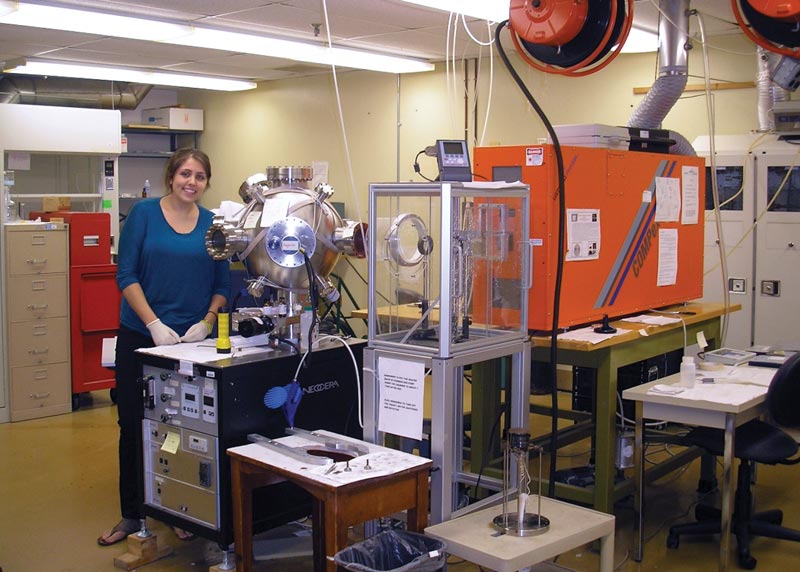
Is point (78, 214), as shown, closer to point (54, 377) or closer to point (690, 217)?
point (54, 377)

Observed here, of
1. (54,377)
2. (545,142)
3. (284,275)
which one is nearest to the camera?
(284,275)

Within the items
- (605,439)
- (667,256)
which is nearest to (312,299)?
(605,439)

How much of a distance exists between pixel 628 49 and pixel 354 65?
2.07 metres

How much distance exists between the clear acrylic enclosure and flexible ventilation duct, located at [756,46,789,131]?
9.31ft

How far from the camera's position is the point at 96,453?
4.65 m

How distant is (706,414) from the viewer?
313 cm

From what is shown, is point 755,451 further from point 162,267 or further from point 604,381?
point 162,267

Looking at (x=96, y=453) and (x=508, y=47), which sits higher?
(x=508, y=47)

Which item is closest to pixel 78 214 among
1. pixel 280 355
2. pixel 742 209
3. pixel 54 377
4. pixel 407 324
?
pixel 54 377

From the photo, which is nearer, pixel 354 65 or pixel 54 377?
pixel 54 377

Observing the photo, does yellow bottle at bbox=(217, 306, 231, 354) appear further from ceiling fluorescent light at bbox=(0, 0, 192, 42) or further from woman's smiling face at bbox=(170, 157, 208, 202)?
ceiling fluorescent light at bbox=(0, 0, 192, 42)

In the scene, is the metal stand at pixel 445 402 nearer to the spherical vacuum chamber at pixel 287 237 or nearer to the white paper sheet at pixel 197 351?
the spherical vacuum chamber at pixel 287 237

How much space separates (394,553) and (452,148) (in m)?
1.22

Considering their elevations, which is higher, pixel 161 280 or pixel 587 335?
pixel 161 280
